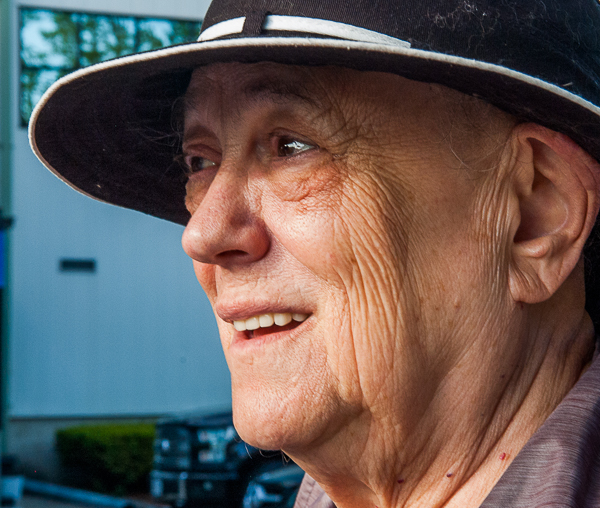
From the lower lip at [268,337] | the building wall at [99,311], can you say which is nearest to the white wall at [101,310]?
the building wall at [99,311]

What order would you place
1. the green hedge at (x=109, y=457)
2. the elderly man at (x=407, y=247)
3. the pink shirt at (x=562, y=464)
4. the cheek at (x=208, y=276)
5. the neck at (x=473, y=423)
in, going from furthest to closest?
the green hedge at (x=109, y=457)
the cheek at (x=208, y=276)
the neck at (x=473, y=423)
the elderly man at (x=407, y=247)
the pink shirt at (x=562, y=464)

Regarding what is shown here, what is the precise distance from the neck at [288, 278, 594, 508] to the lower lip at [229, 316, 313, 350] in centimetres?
25

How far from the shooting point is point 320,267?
1524mm

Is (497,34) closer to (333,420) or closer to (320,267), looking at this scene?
(320,267)

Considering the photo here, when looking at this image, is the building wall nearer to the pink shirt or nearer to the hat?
the hat

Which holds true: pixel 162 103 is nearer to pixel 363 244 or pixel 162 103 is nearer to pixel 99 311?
pixel 363 244

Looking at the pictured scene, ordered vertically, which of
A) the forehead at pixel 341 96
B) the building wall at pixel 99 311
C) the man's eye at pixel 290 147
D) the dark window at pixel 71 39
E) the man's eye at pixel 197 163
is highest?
the dark window at pixel 71 39

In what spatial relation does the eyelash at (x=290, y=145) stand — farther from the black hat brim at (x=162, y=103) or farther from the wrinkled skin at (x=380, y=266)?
the black hat brim at (x=162, y=103)

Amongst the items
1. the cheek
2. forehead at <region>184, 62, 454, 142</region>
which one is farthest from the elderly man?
the cheek

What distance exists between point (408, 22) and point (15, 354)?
1524cm

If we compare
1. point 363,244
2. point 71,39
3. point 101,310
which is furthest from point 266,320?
point 71,39

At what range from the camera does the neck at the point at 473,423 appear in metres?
1.54

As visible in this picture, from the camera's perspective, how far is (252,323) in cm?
167

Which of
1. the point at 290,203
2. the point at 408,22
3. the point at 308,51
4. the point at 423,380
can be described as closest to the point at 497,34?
the point at 408,22
